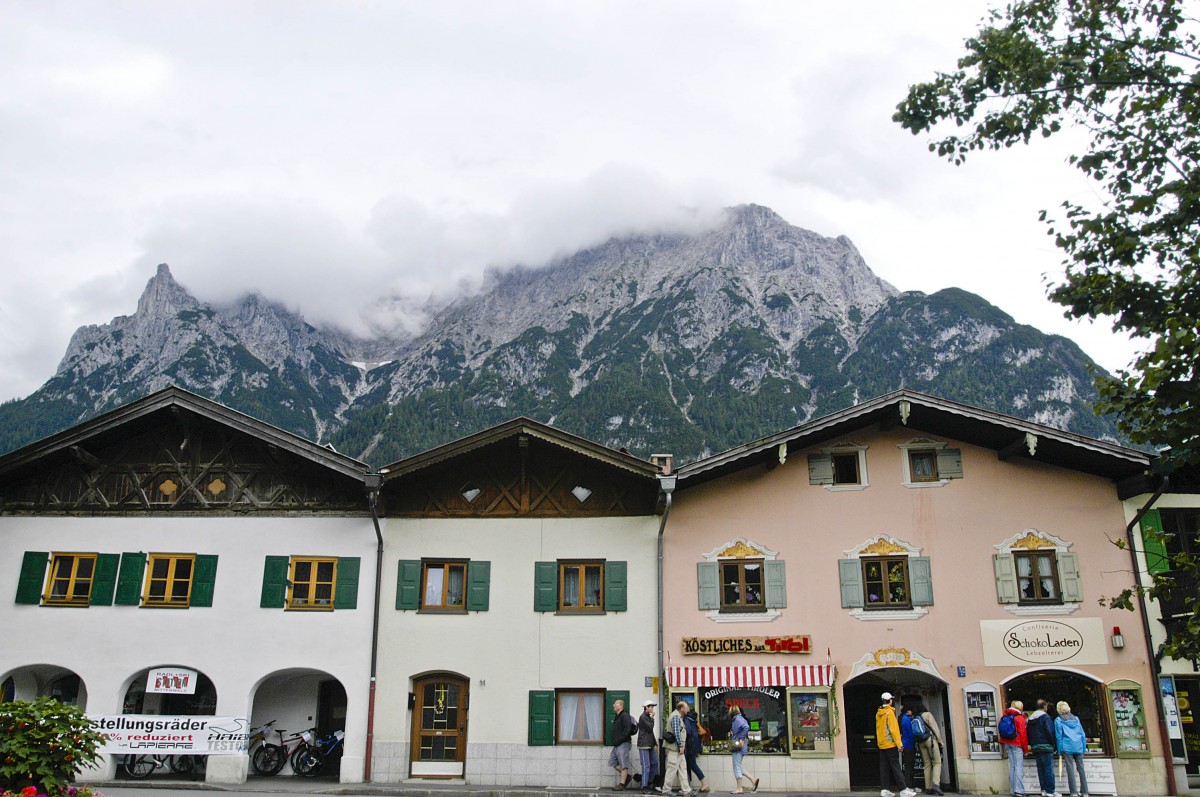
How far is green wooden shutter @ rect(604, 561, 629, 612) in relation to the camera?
20875 millimetres

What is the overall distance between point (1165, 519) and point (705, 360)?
14101 cm

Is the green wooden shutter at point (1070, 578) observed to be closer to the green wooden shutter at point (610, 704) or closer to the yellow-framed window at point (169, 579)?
the green wooden shutter at point (610, 704)

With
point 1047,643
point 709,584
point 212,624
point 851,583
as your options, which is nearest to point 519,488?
point 709,584

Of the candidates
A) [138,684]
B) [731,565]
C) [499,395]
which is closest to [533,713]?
[731,565]

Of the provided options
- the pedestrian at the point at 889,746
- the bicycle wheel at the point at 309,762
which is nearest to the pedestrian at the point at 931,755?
the pedestrian at the point at 889,746

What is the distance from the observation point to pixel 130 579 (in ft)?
70.8

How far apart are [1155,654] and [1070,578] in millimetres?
2140

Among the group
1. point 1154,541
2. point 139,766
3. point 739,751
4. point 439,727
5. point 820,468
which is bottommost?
point 139,766

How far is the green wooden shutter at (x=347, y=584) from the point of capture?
2119 cm

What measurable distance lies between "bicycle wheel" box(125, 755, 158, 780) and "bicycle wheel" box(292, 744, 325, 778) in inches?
120

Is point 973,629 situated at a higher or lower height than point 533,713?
higher

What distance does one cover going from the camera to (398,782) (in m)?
19.8

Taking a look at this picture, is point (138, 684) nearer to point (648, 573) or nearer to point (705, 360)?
point (648, 573)

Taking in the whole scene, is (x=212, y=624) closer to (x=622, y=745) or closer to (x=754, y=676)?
(x=622, y=745)
